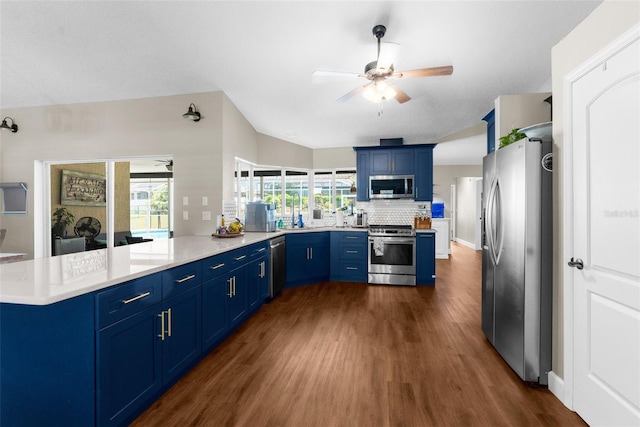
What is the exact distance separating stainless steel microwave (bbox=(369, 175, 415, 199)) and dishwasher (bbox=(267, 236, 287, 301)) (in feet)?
6.48

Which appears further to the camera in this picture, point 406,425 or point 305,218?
point 305,218

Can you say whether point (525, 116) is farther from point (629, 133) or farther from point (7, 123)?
point (7, 123)

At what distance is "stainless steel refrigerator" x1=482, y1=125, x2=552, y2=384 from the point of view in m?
2.01

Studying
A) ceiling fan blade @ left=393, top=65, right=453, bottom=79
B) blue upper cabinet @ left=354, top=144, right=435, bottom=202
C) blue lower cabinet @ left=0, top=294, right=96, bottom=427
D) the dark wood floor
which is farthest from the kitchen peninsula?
blue upper cabinet @ left=354, top=144, right=435, bottom=202

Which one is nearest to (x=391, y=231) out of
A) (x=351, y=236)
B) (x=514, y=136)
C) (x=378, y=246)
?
(x=378, y=246)

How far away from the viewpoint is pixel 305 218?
5855 millimetres

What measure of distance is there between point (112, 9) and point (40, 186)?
10.8 feet

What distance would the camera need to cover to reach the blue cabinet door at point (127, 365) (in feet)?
4.69

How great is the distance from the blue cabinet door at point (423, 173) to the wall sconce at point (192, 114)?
11.6 ft

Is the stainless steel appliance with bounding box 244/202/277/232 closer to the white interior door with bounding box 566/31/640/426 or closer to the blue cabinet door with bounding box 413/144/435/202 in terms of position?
the blue cabinet door with bounding box 413/144/435/202

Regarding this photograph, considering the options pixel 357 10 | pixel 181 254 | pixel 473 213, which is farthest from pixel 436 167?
pixel 181 254

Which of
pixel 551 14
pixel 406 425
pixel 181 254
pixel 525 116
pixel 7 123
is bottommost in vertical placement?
pixel 406 425

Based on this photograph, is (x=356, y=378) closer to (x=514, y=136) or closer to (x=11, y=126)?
(x=514, y=136)

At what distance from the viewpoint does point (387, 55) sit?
7.78 ft
